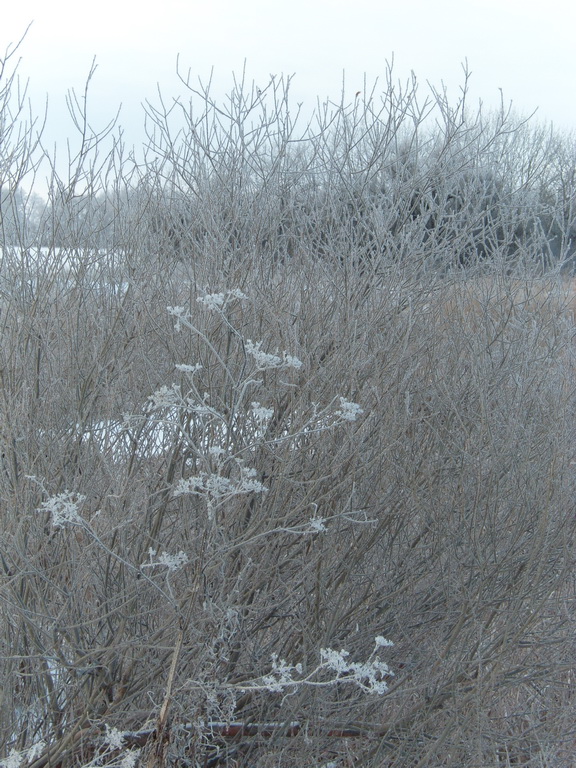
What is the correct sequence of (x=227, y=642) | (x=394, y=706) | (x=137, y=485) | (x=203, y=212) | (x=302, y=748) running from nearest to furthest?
(x=227, y=642), (x=137, y=485), (x=302, y=748), (x=203, y=212), (x=394, y=706)

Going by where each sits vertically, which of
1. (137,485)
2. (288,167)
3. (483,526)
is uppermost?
(288,167)

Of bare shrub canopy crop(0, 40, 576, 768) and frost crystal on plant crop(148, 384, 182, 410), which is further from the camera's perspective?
bare shrub canopy crop(0, 40, 576, 768)

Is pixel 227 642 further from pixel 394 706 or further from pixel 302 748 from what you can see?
pixel 394 706

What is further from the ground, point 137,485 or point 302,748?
point 137,485

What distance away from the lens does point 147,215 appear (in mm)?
4492

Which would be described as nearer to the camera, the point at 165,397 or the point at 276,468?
the point at 165,397

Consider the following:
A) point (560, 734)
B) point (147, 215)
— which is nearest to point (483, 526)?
point (560, 734)

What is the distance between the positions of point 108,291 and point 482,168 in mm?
3201

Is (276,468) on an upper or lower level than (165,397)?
lower

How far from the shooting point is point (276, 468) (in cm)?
393

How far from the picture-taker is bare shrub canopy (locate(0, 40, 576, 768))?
3.65 meters

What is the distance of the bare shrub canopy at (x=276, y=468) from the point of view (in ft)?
12.0

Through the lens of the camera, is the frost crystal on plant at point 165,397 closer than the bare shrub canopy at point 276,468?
Yes

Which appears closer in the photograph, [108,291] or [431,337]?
[108,291]
